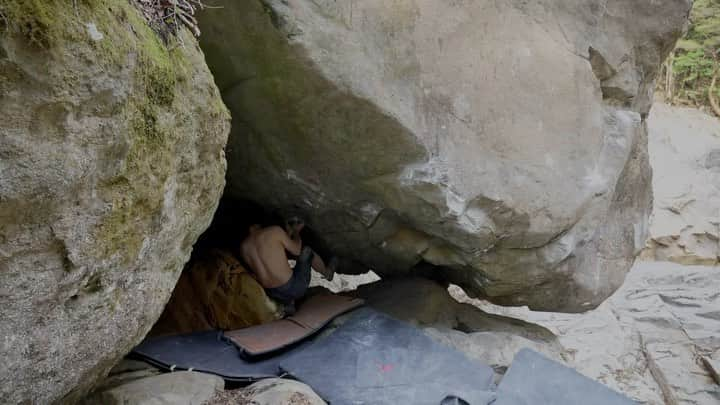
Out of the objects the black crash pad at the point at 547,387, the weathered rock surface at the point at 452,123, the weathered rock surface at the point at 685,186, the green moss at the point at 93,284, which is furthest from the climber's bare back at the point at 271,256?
the weathered rock surface at the point at 685,186

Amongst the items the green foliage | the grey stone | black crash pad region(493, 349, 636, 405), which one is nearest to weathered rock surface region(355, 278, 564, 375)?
black crash pad region(493, 349, 636, 405)

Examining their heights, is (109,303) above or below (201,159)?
below

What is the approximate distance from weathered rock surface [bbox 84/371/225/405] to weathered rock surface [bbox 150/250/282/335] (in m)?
1.01

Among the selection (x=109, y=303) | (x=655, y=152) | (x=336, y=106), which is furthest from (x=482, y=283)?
(x=655, y=152)

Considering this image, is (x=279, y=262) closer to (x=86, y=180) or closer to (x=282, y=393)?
(x=282, y=393)

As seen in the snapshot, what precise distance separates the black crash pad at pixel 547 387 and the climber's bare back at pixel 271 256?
1712 millimetres

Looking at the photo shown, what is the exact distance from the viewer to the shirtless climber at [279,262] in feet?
13.8

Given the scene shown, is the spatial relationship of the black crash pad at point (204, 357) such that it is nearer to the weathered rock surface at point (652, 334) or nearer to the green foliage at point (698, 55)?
the weathered rock surface at point (652, 334)

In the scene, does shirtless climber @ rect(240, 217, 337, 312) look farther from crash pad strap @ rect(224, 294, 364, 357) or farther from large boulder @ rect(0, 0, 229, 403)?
large boulder @ rect(0, 0, 229, 403)

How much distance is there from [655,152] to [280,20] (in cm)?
1202

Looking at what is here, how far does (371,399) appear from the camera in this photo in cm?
321

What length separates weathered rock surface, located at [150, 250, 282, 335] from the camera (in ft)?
13.6

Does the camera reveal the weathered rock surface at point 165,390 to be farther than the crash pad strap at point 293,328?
No

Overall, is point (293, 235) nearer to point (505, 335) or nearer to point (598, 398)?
point (505, 335)
